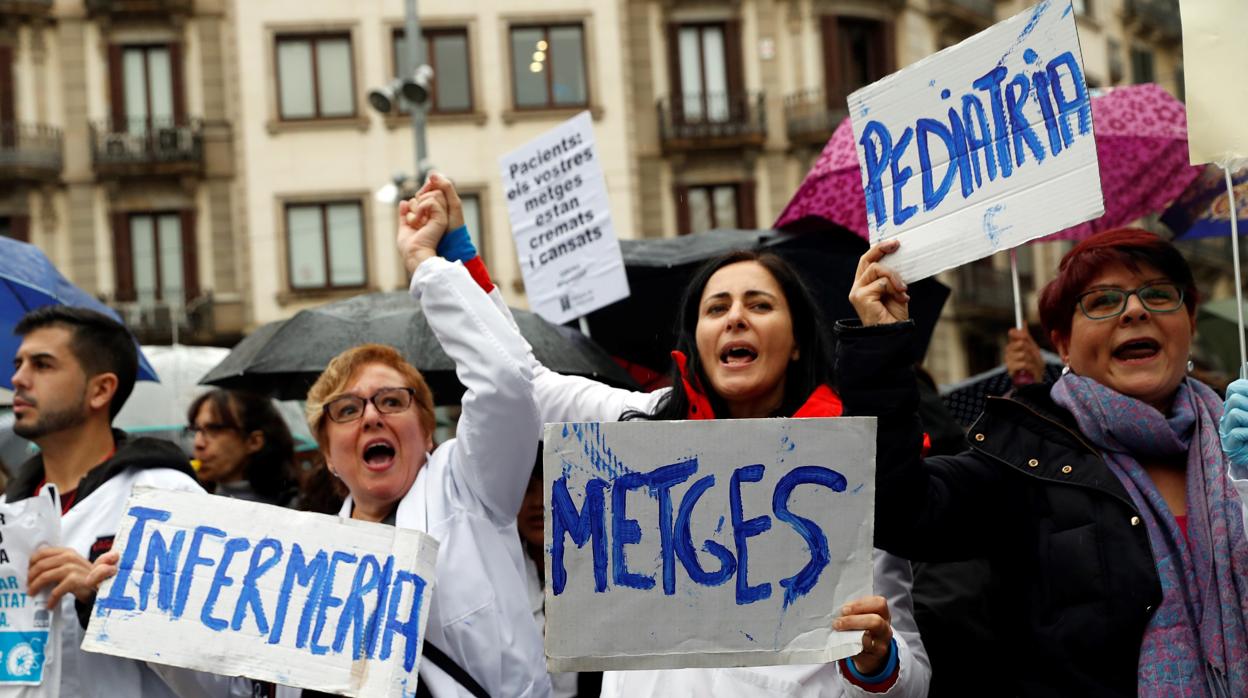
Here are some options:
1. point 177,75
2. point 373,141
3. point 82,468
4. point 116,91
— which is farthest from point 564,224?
point 116,91

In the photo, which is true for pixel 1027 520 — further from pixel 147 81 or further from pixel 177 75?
pixel 147 81

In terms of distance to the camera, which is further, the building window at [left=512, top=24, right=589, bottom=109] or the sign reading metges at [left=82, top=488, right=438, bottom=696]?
the building window at [left=512, top=24, right=589, bottom=109]

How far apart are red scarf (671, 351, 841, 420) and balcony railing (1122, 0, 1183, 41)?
3203cm

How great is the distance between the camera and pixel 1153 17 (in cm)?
3388

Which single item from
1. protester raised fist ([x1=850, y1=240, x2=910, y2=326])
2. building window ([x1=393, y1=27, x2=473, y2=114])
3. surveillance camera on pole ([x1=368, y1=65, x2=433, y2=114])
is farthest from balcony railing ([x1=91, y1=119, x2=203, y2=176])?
protester raised fist ([x1=850, y1=240, x2=910, y2=326])

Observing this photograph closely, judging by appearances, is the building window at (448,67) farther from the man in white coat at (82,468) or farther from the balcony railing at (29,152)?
the man in white coat at (82,468)

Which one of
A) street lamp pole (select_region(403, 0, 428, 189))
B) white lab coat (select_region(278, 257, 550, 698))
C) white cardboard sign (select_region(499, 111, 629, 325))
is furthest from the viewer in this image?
street lamp pole (select_region(403, 0, 428, 189))

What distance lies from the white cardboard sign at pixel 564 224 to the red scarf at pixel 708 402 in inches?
105

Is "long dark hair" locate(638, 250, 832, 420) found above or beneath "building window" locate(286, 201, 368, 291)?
beneath

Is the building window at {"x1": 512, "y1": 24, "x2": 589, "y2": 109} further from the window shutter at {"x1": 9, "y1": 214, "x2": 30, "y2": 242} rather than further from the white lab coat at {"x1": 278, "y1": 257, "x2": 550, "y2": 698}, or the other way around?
the white lab coat at {"x1": 278, "y1": 257, "x2": 550, "y2": 698}

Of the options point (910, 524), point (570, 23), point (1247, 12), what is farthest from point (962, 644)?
point (570, 23)

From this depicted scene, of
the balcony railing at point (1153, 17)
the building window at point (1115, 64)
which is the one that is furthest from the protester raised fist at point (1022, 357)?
the balcony railing at point (1153, 17)

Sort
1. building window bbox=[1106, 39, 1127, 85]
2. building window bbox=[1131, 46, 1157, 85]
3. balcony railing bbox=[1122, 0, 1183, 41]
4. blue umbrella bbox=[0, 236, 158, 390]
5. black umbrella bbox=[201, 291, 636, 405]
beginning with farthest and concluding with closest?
building window bbox=[1131, 46, 1157, 85] < balcony railing bbox=[1122, 0, 1183, 41] < building window bbox=[1106, 39, 1127, 85] < black umbrella bbox=[201, 291, 636, 405] < blue umbrella bbox=[0, 236, 158, 390]

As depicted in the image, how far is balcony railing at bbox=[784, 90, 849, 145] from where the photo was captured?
2586 cm
